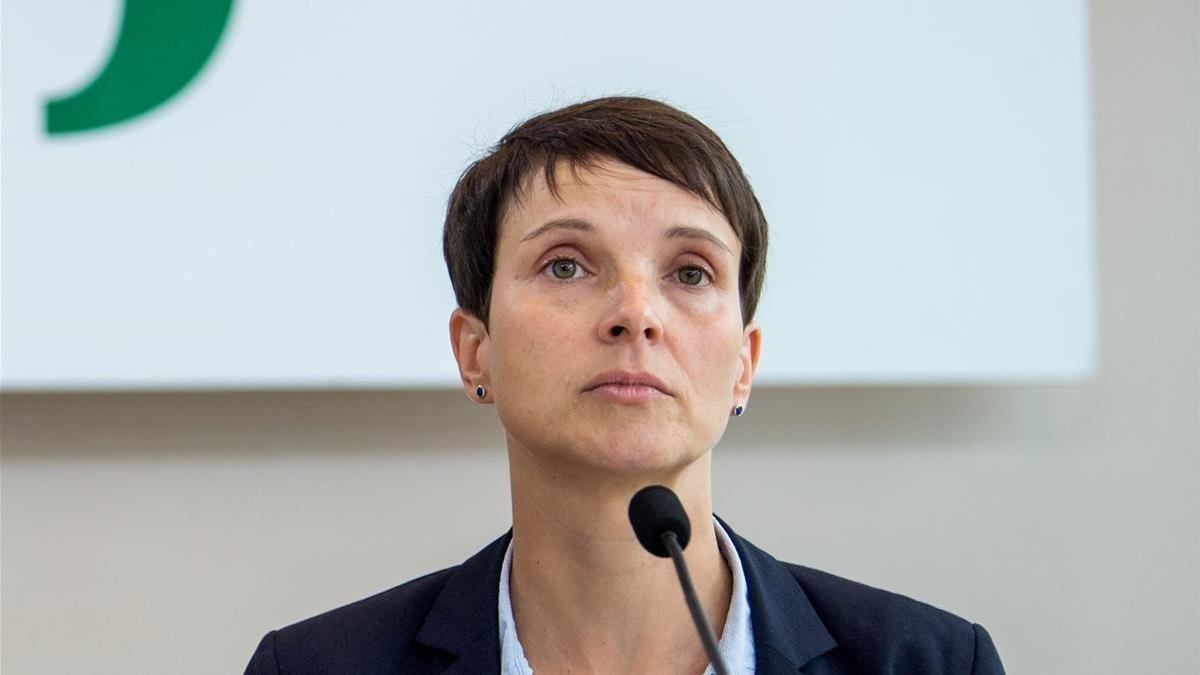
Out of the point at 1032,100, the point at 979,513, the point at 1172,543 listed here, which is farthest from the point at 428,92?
the point at 1172,543

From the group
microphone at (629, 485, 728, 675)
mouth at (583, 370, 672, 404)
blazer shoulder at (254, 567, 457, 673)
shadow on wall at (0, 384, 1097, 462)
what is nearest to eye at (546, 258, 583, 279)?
mouth at (583, 370, 672, 404)

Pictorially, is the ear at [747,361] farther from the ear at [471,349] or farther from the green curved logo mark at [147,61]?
the green curved logo mark at [147,61]

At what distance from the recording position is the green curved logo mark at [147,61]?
1785 mm

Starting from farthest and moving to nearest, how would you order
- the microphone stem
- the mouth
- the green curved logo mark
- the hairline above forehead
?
the green curved logo mark < the hairline above forehead < the mouth < the microphone stem

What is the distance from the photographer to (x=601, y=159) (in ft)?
4.24

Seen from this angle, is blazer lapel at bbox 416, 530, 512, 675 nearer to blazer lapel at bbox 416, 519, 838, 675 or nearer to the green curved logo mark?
blazer lapel at bbox 416, 519, 838, 675

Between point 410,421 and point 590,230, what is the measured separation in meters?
0.76

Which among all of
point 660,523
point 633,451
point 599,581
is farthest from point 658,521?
point 599,581

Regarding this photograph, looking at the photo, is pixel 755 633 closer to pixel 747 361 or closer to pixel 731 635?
pixel 731 635

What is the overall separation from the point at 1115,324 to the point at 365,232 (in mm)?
1139

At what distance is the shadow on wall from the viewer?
1848 mm

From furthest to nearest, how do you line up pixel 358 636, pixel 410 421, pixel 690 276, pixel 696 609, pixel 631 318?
1. pixel 410 421
2. pixel 358 636
3. pixel 690 276
4. pixel 631 318
5. pixel 696 609

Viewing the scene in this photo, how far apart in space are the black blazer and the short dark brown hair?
28 centimetres

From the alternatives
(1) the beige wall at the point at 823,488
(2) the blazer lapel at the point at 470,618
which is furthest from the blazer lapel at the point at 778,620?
(1) the beige wall at the point at 823,488
